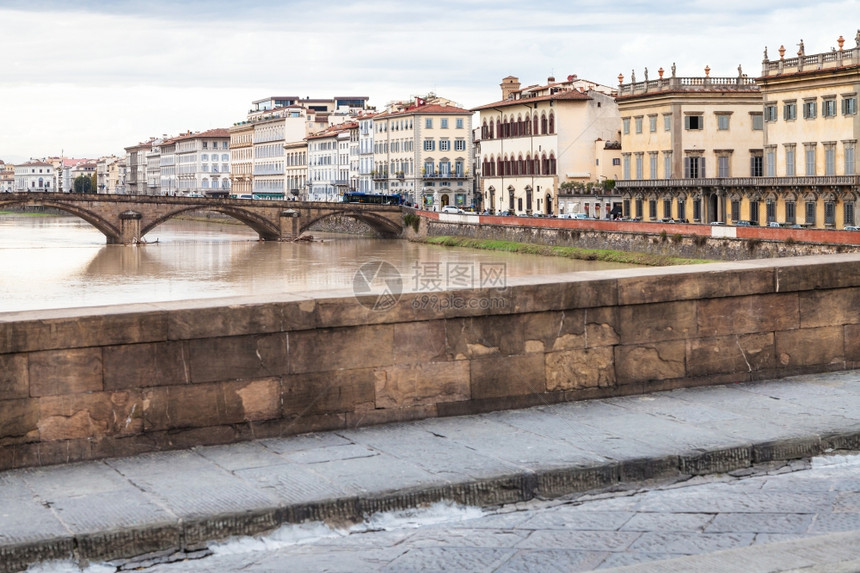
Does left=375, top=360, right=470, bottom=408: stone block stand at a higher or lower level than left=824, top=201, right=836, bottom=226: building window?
lower

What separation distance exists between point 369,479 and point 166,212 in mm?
66556

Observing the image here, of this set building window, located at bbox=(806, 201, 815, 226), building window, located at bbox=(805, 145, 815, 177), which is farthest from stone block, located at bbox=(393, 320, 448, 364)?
building window, located at bbox=(805, 145, 815, 177)

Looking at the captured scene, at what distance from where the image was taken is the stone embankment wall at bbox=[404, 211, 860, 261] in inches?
1610

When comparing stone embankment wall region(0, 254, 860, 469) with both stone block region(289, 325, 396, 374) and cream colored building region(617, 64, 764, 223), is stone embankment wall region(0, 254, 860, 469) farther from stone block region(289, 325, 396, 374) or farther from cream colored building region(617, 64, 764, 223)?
cream colored building region(617, 64, 764, 223)

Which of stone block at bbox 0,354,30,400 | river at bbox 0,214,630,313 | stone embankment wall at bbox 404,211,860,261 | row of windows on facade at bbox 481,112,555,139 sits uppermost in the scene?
row of windows on facade at bbox 481,112,555,139

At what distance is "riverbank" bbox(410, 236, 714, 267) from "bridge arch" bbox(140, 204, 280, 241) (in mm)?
10086

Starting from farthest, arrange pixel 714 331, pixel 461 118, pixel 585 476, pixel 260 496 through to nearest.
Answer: pixel 461 118
pixel 714 331
pixel 585 476
pixel 260 496

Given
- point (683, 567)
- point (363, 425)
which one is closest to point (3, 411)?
point (363, 425)

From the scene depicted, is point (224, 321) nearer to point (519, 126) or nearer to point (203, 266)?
point (203, 266)

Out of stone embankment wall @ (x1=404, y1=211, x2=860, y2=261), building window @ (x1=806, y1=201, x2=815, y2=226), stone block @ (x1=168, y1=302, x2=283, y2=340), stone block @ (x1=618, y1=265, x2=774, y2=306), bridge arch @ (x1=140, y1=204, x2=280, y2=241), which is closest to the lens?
stone block @ (x1=168, y1=302, x2=283, y2=340)

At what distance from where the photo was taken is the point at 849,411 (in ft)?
22.6

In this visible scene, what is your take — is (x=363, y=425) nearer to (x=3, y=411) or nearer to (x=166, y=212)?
(x=3, y=411)

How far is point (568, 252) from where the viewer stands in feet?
175

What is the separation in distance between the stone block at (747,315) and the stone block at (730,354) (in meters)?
0.05
